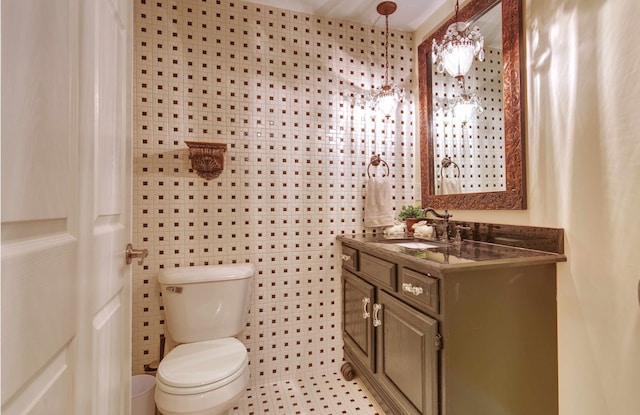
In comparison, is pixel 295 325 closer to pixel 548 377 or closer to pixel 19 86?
pixel 548 377

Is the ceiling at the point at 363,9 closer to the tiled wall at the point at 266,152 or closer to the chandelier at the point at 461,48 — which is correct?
the tiled wall at the point at 266,152

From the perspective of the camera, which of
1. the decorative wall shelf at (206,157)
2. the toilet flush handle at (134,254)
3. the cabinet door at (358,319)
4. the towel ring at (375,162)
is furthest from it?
the towel ring at (375,162)

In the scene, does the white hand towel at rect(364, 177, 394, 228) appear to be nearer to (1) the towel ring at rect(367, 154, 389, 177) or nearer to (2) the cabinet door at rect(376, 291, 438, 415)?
(1) the towel ring at rect(367, 154, 389, 177)

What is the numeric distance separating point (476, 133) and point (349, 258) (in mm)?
1098

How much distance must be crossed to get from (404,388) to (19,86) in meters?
1.63

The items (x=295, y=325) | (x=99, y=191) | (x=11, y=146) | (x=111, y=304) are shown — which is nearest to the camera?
(x=11, y=146)

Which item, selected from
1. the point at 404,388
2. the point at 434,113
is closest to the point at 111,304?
the point at 404,388

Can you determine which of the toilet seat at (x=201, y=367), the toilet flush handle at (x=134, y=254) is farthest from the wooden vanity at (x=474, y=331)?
the toilet flush handle at (x=134, y=254)

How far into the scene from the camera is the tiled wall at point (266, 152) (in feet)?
6.05

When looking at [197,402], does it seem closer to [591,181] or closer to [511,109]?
[591,181]

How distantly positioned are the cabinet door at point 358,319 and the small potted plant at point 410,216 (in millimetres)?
537

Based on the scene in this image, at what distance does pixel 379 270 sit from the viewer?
1567mm

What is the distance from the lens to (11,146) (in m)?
0.43

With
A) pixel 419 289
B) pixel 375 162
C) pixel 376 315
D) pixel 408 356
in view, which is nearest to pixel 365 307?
pixel 376 315
